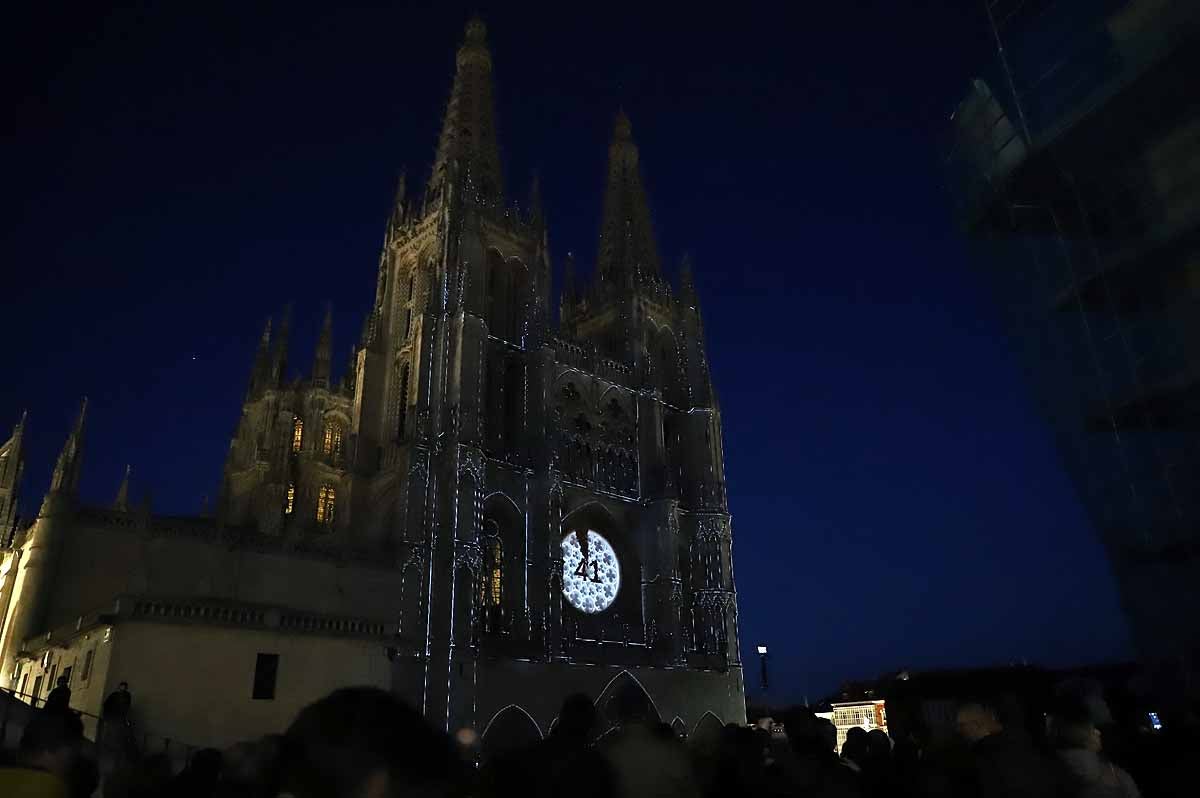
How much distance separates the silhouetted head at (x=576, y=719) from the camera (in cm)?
436

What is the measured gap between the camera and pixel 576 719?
4.57 metres

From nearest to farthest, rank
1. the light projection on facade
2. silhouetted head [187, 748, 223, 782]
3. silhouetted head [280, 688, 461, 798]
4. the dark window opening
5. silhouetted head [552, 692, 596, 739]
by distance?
silhouetted head [280, 688, 461, 798]
silhouetted head [552, 692, 596, 739]
silhouetted head [187, 748, 223, 782]
the dark window opening
the light projection on facade

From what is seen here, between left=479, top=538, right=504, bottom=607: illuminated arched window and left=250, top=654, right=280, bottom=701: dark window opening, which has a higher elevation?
left=479, top=538, right=504, bottom=607: illuminated arched window

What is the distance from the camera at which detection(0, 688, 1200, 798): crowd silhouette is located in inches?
81.0

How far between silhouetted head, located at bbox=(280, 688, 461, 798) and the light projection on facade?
113 ft

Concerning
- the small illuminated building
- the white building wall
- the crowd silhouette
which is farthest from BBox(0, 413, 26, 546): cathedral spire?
the small illuminated building

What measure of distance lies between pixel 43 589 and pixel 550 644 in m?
Result: 17.1

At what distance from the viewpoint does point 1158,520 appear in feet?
55.5

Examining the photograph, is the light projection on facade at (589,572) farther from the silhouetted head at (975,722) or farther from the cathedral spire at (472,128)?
the silhouetted head at (975,722)

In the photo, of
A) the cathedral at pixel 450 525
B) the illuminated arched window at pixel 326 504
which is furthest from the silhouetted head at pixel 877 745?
the illuminated arched window at pixel 326 504

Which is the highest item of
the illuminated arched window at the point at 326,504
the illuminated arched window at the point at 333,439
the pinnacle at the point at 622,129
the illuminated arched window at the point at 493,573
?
the pinnacle at the point at 622,129

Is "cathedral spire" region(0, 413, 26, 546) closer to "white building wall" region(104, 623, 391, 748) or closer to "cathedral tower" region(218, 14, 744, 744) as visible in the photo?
"cathedral tower" region(218, 14, 744, 744)

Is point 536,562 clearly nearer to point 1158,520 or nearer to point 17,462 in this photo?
point 17,462

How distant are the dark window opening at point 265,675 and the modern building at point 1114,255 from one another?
19.2 metres
